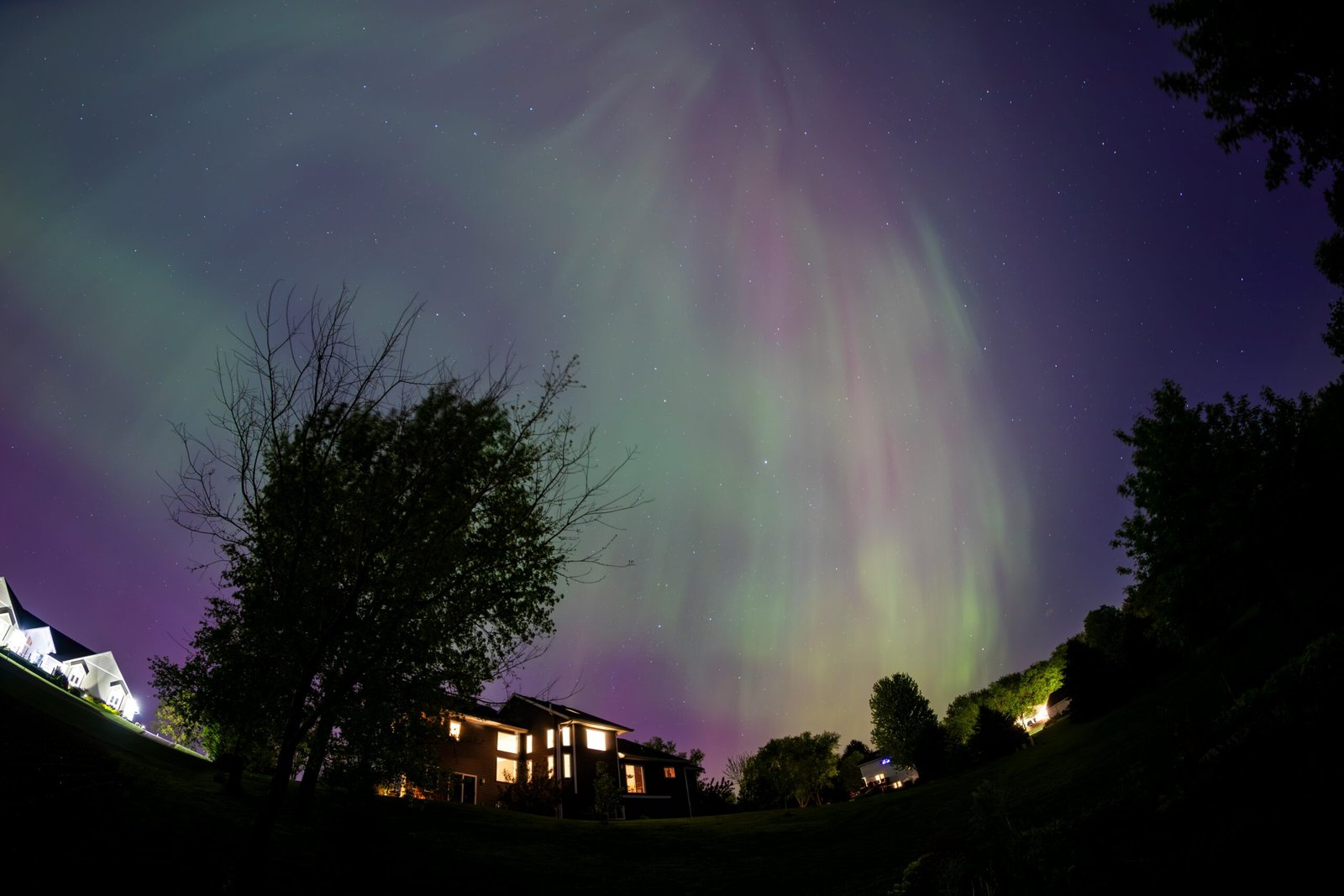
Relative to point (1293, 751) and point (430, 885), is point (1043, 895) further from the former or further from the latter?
point (430, 885)

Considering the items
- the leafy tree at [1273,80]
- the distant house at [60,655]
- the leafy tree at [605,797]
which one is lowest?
the leafy tree at [605,797]

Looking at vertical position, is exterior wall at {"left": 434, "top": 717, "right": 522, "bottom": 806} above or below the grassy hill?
above

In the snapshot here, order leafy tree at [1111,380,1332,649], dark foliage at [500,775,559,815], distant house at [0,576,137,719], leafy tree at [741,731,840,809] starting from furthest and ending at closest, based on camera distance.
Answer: distant house at [0,576,137,719]
leafy tree at [741,731,840,809]
dark foliage at [500,775,559,815]
leafy tree at [1111,380,1332,649]

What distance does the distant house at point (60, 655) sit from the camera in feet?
209

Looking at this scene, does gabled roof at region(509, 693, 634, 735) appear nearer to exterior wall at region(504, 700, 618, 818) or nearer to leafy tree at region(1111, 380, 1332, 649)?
exterior wall at region(504, 700, 618, 818)

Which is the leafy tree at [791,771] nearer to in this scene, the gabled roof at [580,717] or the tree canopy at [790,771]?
the tree canopy at [790,771]

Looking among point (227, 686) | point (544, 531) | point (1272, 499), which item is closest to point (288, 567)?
point (544, 531)

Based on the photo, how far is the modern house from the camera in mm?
40469

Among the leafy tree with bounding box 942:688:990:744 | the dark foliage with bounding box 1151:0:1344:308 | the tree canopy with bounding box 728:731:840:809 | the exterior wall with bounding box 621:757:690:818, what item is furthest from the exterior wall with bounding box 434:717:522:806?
the leafy tree with bounding box 942:688:990:744

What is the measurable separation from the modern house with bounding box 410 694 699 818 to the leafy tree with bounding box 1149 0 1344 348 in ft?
142

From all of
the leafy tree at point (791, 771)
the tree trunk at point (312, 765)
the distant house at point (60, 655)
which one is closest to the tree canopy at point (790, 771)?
the leafy tree at point (791, 771)

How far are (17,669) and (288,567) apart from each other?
49.3 m

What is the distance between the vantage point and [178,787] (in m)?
17.7

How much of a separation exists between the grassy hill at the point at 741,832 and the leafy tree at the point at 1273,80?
46.7ft
